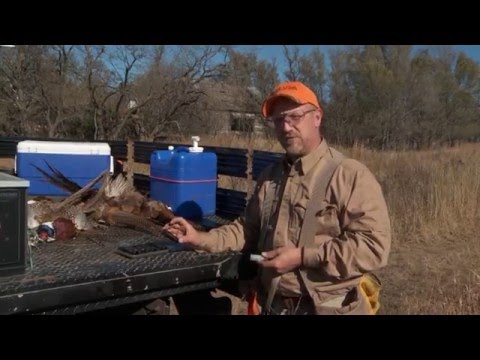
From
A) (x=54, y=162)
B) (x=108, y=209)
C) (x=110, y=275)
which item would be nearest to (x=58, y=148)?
(x=54, y=162)

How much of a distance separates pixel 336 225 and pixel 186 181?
5.94 ft

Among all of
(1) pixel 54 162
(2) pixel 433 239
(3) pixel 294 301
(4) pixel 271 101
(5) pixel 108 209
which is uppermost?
(4) pixel 271 101

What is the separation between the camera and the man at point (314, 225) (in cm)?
235

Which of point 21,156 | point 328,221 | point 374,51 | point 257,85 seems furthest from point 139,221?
point 374,51

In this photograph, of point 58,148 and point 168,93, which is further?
point 168,93

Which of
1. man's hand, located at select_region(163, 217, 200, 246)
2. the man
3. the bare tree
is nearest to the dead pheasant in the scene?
man's hand, located at select_region(163, 217, 200, 246)

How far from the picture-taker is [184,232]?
2.87 m

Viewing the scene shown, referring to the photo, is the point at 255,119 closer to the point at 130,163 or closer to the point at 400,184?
the point at 400,184

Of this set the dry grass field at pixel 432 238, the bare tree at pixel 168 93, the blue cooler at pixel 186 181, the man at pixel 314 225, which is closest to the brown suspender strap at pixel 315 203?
the man at pixel 314 225

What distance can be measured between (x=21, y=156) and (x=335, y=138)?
51.5 feet

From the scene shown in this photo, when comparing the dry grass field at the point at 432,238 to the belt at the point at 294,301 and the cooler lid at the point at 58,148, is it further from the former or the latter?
the belt at the point at 294,301

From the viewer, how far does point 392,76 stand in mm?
25250

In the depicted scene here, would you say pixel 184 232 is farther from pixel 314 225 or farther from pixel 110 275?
pixel 314 225

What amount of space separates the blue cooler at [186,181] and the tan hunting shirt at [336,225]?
1391mm
